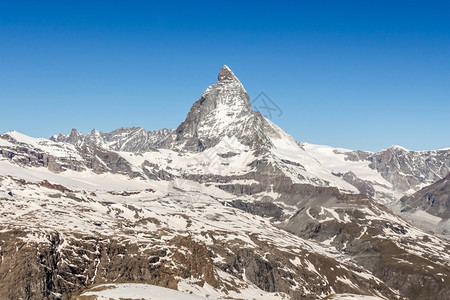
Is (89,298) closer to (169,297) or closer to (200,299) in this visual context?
(169,297)

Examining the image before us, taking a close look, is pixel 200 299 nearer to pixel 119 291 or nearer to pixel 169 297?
pixel 169 297

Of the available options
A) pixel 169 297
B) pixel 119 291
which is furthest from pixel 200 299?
pixel 119 291

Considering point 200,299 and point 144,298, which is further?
→ point 200,299

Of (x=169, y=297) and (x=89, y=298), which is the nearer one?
(x=89, y=298)

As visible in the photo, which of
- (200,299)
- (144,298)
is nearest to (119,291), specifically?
(144,298)

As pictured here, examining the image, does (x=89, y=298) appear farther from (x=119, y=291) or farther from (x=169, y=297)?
(x=169, y=297)

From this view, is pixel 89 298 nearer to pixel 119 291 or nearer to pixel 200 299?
pixel 119 291

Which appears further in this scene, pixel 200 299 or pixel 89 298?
pixel 200 299
